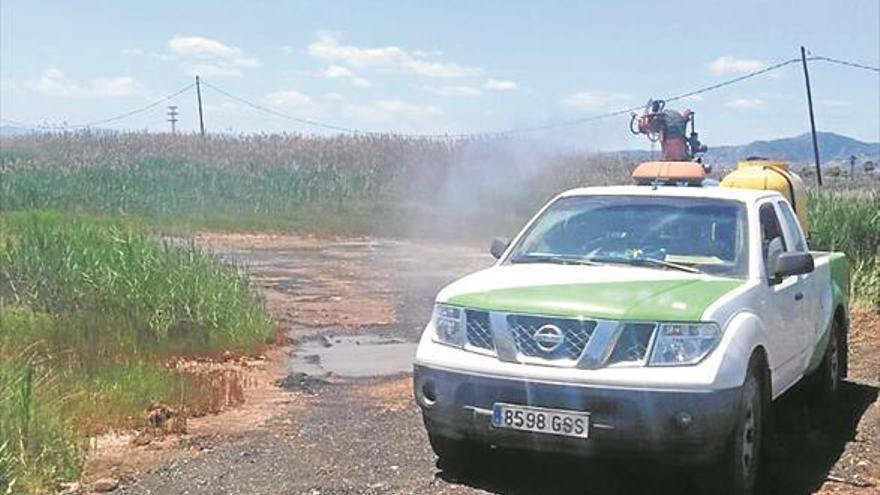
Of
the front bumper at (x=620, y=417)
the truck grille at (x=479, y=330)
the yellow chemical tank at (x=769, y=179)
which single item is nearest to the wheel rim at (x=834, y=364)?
the yellow chemical tank at (x=769, y=179)

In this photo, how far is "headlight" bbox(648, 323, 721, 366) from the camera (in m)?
5.10

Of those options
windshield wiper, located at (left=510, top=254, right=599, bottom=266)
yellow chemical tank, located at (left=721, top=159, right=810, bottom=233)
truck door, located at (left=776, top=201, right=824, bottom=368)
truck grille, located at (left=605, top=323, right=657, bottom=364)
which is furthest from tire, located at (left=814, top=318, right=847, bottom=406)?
truck grille, located at (left=605, top=323, right=657, bottom=364)

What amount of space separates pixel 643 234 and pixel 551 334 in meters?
1.43

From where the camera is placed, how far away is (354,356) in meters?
10.5

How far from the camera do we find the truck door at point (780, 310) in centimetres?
599

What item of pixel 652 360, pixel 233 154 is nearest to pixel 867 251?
pixel 652 360

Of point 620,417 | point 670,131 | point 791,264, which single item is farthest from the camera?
point 670,131

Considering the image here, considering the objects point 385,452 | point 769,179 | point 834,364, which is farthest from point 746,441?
point 769,179

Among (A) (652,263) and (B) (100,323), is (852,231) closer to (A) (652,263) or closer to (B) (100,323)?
(A) (652,263)

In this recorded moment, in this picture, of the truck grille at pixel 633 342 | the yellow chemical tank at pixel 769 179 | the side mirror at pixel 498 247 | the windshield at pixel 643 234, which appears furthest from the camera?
the yellow chemical tank at pixel 769 179

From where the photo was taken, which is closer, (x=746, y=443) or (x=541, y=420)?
(x=541, y=420)

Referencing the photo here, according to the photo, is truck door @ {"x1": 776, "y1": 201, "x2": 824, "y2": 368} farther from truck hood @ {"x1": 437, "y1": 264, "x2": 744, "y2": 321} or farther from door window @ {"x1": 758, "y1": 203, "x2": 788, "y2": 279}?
truck hood @ {"x1": 437, "y1": 264, "x2": 744, "y2": 321}

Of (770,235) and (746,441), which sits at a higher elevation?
(770,235)

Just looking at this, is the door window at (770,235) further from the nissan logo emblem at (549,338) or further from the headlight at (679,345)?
the nissan logo emblem at (549,338)
